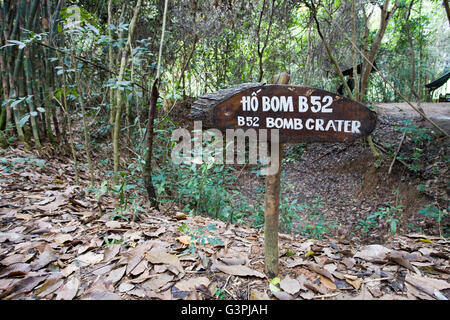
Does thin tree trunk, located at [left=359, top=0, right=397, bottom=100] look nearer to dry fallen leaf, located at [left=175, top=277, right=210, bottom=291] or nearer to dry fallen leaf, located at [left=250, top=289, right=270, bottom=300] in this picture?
dry fallen leaf, located at [left=250, top=289, right=270, bottom=300]

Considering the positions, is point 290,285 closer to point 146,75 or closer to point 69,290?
point 69,290

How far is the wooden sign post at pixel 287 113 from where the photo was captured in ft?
4.51

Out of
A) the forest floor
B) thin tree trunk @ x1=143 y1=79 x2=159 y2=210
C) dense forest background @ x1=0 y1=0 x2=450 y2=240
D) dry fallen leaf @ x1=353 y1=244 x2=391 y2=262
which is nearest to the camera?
the forest floor

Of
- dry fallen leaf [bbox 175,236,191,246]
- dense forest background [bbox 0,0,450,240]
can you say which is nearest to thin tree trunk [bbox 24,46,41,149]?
dense forest background [bbox 0,0,450,240]

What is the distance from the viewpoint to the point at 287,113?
4.68ft

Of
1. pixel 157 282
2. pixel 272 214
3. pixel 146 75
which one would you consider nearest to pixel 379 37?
pixel 146 75

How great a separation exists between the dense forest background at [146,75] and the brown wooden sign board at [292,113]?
106 centimetres

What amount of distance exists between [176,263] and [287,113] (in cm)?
113

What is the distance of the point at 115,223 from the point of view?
2.13 m

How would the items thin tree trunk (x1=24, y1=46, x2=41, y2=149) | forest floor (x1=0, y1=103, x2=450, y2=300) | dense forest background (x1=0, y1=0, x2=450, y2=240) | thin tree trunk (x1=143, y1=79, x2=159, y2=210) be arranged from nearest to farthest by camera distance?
1. forest floor (x1=0, y1=103, x2=450, y2=300)
2. thin tree trunk (x1=143, y1=79, x2=159, y2=210)
3. dense forest background (x1=0, y1=0, x2=450, y2=240)
4. thin tree trunk (x1=24, y1=46, x2=41, y2=149)

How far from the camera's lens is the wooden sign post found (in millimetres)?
1375

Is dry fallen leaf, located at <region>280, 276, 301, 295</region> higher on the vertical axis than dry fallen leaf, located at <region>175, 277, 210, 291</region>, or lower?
lower

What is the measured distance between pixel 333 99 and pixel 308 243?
4.15ft
